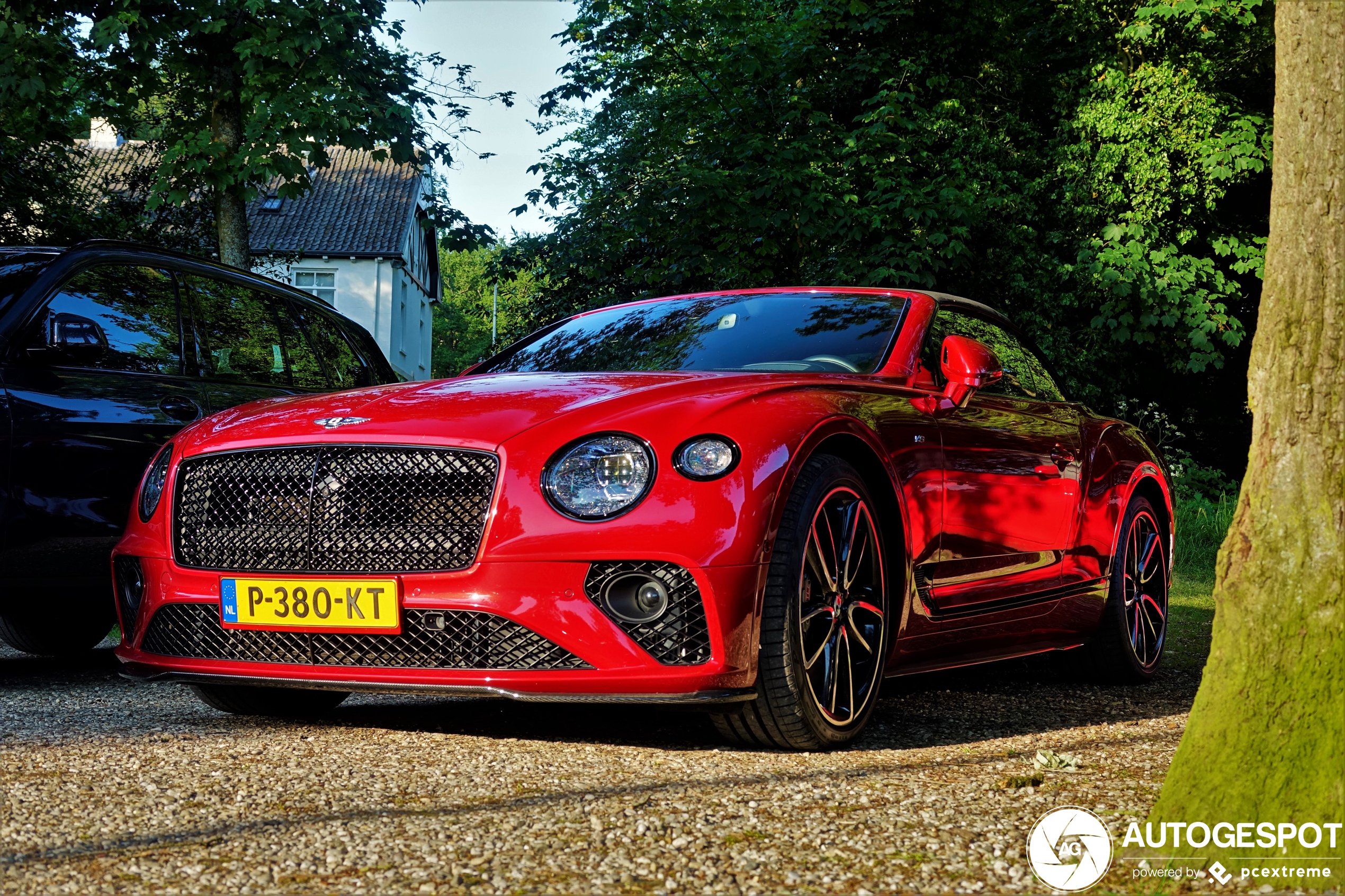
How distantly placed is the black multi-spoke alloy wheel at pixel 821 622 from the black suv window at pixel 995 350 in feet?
3.67

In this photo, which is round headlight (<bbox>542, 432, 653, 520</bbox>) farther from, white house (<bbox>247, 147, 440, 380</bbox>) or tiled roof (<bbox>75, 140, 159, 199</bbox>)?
white house (<bbox>247, 147, 440, 380</bbox>)

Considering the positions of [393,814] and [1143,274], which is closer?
[393,814]

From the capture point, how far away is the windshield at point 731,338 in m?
4.79

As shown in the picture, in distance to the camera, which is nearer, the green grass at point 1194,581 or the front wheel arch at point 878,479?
the front wheel arch at point 878,479

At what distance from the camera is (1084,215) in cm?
1919

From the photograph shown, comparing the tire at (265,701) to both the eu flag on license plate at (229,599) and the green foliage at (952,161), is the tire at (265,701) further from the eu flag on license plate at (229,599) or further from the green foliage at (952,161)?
the green foliage at (952,161)

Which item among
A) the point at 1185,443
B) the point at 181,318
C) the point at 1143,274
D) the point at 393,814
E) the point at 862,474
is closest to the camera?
the point at 393,814

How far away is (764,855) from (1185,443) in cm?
2215

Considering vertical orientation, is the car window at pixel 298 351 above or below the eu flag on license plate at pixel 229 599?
above

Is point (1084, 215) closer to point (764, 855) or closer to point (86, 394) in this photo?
point (86, 394)

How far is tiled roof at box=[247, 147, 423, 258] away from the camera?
131 ft

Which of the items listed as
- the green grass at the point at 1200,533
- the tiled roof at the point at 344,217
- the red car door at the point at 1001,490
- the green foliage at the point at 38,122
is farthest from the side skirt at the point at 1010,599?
the tiled roof at the point at 344,217

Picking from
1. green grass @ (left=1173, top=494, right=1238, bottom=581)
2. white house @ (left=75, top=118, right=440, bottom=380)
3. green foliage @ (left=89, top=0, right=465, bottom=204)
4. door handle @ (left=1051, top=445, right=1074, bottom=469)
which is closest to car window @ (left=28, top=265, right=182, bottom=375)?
door handle @ (left=1051, top=445, right=1074, bottom=469)

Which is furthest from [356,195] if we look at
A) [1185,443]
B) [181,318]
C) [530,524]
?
[530,524]
